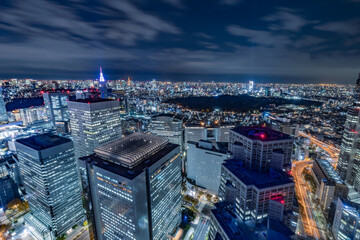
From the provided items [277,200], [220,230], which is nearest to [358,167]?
[277,200]

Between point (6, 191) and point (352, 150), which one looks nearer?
point (352, 150)

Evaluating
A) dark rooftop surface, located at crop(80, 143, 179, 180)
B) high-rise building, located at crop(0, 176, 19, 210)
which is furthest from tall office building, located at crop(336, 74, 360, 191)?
high-rise building, located at crop(0, 176, 19, 210)

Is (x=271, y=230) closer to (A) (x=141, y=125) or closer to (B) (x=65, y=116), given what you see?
(A) (x=141, y=125)

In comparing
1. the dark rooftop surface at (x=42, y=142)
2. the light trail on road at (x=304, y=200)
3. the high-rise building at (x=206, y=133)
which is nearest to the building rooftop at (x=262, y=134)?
the light trail on road at (x=304, y=200)

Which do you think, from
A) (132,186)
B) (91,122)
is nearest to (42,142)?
(91,122)

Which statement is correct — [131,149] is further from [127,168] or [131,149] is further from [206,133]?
[206,133]
